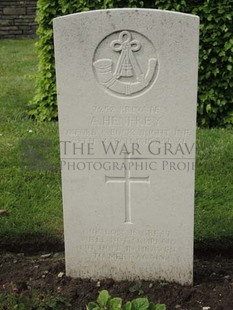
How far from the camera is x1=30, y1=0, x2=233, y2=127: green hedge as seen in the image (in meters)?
5.82

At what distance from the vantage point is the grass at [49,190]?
3980 mm

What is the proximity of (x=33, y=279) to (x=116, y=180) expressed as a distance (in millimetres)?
851

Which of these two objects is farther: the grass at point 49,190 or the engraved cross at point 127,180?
the grass at point 49,190

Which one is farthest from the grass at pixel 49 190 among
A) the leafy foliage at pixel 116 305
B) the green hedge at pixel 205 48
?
the leafy foliage at pixel 116 305

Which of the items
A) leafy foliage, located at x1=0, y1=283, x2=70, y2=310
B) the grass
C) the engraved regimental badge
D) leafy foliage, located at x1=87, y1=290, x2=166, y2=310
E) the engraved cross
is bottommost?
leafy foliage, located at x1=0, y1=283, x2=70, y2=310

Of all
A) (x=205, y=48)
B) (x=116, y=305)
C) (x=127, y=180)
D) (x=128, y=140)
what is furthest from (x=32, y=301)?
(x=205, y=48)

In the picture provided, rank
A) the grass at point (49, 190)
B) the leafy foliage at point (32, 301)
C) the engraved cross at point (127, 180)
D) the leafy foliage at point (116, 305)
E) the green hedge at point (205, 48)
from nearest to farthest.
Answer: the leafy foliage at point (116, 305) → the leafy foliage at point (32, 301) → the engraved cross at point (127, 180) → the grass at point (49, 190) → the green hedge at point (205, 48)

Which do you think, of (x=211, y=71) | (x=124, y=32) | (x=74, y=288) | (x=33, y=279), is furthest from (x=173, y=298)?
(x=211, y=71)

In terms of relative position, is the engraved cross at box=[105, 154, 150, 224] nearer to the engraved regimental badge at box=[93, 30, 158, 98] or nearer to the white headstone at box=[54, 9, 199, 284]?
the white headstone at box=[54, 9, 199, 284]

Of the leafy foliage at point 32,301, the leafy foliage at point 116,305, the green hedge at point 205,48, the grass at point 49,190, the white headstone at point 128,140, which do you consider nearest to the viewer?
the leafy foliage at point 116,305

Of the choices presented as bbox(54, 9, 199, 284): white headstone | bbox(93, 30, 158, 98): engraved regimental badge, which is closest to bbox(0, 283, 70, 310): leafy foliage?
bbox(54, 9, 199, 284): white headstone

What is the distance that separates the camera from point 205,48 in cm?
593

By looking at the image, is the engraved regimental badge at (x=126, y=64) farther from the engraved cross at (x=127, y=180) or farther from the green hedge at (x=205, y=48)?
the green hedge at (x=205, y=48)

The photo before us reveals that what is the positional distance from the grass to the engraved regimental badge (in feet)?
4.60
